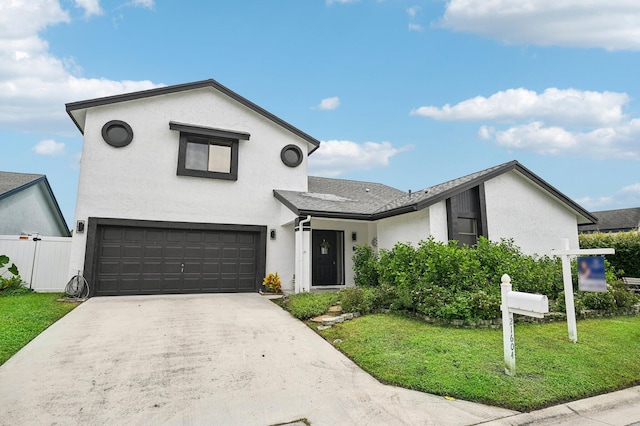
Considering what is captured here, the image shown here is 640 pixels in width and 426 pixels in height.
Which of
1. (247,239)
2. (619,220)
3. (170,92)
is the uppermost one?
(170,92)

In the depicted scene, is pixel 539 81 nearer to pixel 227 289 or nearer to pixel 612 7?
pixel 612 7

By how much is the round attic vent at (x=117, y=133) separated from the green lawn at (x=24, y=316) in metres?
5.25

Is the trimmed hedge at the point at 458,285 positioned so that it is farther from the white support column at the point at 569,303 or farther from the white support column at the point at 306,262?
the white support column at the point at 306,262

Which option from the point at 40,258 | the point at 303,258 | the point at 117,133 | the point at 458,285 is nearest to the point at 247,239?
the point at 303,258

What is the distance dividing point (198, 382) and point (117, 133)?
1012cm

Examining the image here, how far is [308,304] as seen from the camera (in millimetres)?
8266

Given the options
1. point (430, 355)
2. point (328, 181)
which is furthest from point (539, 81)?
point (430, 355)

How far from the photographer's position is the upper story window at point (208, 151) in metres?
11.7

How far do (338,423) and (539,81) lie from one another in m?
13.9

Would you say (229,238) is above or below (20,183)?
below

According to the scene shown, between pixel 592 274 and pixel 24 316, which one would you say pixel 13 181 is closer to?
pixel 24 316

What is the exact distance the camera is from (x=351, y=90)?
17344 mm

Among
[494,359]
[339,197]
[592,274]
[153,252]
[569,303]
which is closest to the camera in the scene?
[494,359]

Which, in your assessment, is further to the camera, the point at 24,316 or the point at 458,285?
the point at 458,285
